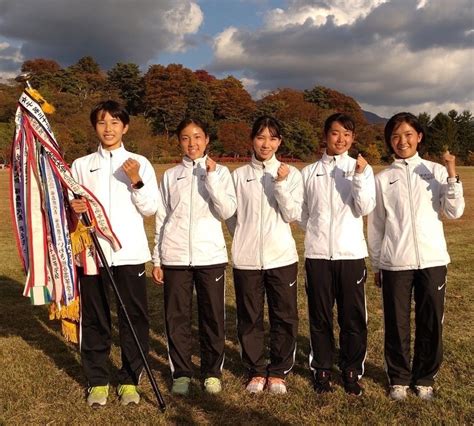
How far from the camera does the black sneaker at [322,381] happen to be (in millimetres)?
3789

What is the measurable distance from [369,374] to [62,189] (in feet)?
9.55

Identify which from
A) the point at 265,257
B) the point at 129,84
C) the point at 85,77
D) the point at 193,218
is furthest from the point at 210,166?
the point at 85,77

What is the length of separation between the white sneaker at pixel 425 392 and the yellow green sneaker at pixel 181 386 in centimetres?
176

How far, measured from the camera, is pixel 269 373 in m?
3.91

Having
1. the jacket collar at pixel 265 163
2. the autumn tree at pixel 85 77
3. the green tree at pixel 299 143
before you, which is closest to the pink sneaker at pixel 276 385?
the jacket collar at pixel 265 163

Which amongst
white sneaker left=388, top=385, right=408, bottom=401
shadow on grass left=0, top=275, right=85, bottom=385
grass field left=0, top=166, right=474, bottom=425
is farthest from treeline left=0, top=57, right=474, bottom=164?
white sneaker left=388, top=385, right=408, bottom=401

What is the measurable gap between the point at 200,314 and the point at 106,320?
73 centimetres

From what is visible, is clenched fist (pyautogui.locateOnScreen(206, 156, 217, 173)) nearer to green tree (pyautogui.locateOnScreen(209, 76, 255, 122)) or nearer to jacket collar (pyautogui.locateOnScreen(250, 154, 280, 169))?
jacket collar (pyautogui.locateOnScreen(250, 154, 280, 169))

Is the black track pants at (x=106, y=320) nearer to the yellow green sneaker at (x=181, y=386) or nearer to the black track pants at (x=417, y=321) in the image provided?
the yellow green sneaker at (x=181, y=386)

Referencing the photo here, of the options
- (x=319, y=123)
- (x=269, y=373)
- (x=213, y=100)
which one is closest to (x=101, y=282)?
(x=269, y=373)

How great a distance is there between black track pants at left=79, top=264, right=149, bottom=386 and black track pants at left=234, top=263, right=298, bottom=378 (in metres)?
0.77

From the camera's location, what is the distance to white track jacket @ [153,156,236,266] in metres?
3.74

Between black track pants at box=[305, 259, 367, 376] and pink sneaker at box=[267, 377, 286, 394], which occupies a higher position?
black track pants at box=[305, 259, 367, 376]

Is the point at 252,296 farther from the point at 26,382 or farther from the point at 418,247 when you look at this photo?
the point at 26,382
